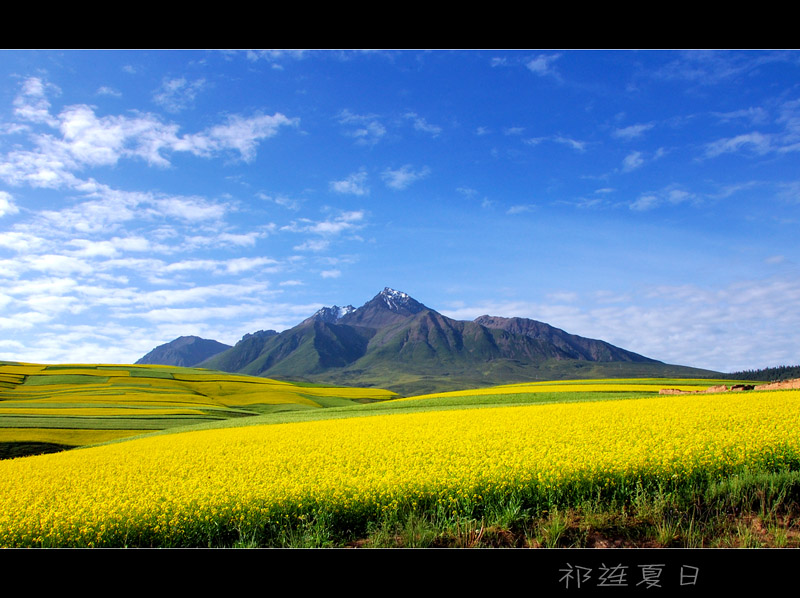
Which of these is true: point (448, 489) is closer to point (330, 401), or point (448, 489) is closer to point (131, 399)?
point (131, 399)

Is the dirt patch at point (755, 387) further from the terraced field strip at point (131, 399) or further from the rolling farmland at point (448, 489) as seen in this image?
the terraced field strip at point (131, 399)

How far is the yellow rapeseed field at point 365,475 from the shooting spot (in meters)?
7.50

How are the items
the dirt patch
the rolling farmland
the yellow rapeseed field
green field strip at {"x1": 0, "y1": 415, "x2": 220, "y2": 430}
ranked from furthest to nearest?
green field strip at {"x1": 0, "y1": 415, "x2": 220, "y2": 430} < the dirt patch < the yellow rapeseed field < the rolling farmland

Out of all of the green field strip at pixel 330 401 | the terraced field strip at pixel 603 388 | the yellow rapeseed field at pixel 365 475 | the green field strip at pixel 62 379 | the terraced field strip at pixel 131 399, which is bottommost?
the green field strip at pixel 330 401

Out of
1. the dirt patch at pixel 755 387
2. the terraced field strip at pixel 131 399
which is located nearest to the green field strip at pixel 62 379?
the terraced field strip at pixel 131 399

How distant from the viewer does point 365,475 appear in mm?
8789

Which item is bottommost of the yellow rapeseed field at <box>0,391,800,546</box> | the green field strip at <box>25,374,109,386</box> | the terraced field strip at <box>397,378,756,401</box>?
the green field strip at <box>25,374,109,386</box>

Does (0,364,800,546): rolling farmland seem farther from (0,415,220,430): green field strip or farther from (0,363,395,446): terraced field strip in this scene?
(0,363,395,446): terraced field strip

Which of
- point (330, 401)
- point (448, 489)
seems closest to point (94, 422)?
point (448, 489)

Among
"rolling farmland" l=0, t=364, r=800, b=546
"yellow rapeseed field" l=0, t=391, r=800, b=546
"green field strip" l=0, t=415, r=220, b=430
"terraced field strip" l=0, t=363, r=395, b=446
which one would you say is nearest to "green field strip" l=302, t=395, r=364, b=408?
"terraced field strip" l=0, t=363, r=395, b=446

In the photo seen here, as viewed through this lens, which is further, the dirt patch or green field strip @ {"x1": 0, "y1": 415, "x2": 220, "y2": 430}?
green field strip @ {"x1": 0, "y1": 415, "x2": 220, "y2": 430}

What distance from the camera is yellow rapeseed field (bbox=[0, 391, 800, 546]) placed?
24.6 feet
